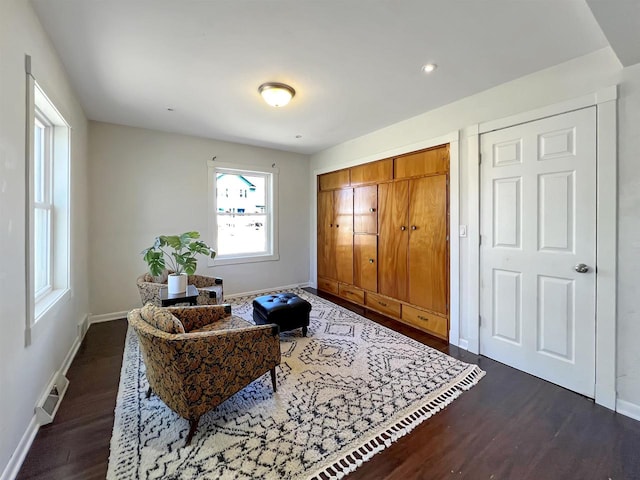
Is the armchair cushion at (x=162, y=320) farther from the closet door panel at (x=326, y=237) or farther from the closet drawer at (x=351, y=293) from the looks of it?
the closet door panel at (x=326, y=237)

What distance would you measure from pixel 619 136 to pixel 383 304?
9.25 feet

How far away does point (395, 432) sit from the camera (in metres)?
1.72

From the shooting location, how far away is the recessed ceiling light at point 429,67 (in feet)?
7.36

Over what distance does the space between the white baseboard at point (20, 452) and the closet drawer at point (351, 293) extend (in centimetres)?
353

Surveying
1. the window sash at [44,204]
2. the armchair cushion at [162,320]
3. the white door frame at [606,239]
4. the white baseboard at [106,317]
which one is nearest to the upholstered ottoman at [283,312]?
the armchair cushion at [162,320]

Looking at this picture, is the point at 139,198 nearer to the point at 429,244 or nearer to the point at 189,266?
the point at 189,266

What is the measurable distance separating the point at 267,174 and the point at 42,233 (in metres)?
3.18

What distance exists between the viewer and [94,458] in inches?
60.3

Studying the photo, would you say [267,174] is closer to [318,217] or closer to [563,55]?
[318,217]

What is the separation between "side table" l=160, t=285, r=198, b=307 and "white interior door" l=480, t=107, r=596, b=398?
2868mm

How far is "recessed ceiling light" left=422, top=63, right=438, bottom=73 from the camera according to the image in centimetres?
224

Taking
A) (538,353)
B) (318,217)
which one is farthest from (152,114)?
(538,353)

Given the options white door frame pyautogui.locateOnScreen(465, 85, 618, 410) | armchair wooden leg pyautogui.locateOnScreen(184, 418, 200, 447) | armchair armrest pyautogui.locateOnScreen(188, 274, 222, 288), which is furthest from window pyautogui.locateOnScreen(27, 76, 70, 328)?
white door frame pyautogui.locateOnScreen(465, 85, 618, 410)

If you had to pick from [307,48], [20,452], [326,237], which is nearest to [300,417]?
[20,452]
